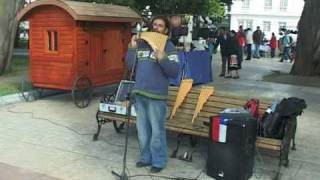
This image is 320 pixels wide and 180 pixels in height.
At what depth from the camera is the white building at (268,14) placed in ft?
228

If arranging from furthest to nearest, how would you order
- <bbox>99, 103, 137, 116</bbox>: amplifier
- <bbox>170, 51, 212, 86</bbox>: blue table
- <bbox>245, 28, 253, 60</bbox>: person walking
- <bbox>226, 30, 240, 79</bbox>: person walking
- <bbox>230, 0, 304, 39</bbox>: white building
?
<bbox>230, 0, 304, 39</bbox>: white building, <bbox>245, 28, 253, 60</bbox>: person walking, <bbox>226, 30, 240, 79</bbox>: person walking, <bbox>170, 51, 212, 86</bbox>: blue table, <bbox>99, 103, 137, 116</bbox>: amplifier

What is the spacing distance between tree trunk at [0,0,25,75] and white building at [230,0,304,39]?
56300 mm

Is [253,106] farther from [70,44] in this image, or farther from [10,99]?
[10,99]

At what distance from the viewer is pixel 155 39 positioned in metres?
6.15

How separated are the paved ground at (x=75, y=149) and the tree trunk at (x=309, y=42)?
710 centimetres

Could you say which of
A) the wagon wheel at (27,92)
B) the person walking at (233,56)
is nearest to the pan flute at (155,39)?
the wagon wheel at (27,92)

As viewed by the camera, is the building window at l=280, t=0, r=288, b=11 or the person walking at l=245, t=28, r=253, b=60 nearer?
the person walking at l=245, t=28, r=253, b=60

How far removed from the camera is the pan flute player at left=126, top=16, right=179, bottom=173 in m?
6.17

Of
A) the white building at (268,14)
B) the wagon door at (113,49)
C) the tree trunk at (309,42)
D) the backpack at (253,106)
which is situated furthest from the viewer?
the white building at (268,14)

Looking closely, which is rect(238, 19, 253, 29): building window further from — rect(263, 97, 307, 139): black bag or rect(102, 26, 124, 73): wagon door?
rect(263, 97, 307, 139): black bag

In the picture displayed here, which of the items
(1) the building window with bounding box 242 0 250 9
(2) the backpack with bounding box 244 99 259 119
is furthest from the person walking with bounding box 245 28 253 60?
(1) the building window with bounding box 242 0 250 9

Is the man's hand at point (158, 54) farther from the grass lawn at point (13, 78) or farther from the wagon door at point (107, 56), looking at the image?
the grass lawn at point (13, 78)

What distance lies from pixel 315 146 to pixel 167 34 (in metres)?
3.18

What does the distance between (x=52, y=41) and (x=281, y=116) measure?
628 cm
